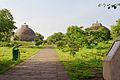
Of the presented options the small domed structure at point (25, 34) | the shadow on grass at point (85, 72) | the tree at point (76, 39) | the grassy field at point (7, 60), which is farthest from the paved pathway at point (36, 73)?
the small domed structure at point (25, 34)

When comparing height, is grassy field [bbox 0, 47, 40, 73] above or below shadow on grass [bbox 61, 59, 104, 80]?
above

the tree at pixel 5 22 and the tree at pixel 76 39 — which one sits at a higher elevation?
the tree at pixel 5 22

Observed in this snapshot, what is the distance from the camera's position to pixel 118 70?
7.49 m

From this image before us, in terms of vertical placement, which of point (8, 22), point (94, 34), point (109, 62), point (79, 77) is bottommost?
point (79, 77)

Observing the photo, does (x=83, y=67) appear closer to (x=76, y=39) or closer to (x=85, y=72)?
(x=85, y=72)

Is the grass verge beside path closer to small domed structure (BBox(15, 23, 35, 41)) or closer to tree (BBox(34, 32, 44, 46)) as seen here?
tree (BBox(34, 32, 44, 46))

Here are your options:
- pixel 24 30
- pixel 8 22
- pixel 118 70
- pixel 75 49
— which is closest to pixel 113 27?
pixel 8 22

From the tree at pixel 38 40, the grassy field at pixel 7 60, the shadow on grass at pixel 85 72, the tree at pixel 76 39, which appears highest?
the tree at pixel 38 40

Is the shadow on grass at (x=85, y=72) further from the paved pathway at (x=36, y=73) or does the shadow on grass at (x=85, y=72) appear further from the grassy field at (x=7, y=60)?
the grassy field at (x=7, y=60)

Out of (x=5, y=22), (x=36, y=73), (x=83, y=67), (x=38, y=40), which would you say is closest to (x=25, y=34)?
(x=38, y=40)

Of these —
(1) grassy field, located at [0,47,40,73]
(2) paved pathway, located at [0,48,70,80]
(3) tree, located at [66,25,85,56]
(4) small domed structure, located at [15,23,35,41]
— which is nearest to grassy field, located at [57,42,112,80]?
(2) paved pathway, located at [0,48,70,80]

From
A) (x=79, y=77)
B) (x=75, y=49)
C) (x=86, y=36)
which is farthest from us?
(x=75, y=49)

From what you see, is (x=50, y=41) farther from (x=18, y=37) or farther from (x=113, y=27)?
(x=113, y=27)

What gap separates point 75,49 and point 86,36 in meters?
2.41
